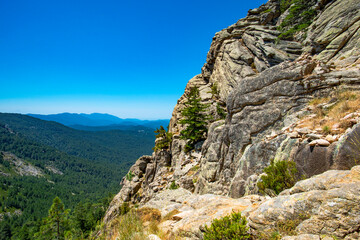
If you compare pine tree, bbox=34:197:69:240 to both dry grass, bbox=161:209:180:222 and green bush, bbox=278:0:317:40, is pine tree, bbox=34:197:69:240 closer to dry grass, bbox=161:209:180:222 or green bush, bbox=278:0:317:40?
dry grass, bbox=161:209:180:222

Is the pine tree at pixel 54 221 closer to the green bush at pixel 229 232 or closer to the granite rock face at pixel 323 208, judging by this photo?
the green bush at pixel 229 232

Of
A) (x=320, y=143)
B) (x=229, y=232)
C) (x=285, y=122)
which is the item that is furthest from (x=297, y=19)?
(x=229, y=232)

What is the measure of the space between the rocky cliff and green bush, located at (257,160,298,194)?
475 millimetres

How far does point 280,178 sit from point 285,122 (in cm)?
580

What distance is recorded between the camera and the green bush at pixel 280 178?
762cm

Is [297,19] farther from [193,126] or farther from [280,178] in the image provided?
[280,178]

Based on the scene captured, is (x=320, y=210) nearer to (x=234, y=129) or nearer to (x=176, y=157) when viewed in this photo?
(x=234, y=129)

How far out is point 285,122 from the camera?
12.3 m

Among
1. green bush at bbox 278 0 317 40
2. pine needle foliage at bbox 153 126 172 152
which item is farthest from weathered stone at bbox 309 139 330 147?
green bush at bbox 278 0 317 40

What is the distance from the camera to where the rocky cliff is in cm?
569

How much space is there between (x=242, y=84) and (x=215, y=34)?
→ 3696 cm

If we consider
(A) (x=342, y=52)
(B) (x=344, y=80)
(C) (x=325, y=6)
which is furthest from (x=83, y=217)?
(C) (x=325, y=6)

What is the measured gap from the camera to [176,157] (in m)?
32.6

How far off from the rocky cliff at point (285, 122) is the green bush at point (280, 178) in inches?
18.7
